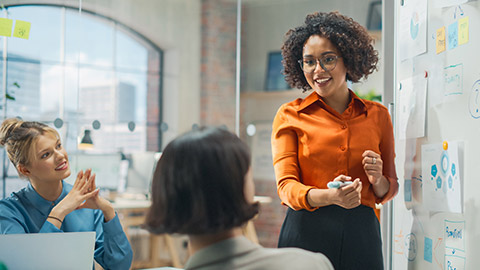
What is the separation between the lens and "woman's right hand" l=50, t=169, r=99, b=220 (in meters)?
1.75

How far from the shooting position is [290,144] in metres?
1.79

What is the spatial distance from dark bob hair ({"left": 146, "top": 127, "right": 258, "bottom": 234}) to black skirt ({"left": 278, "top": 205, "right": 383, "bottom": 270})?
780 mm

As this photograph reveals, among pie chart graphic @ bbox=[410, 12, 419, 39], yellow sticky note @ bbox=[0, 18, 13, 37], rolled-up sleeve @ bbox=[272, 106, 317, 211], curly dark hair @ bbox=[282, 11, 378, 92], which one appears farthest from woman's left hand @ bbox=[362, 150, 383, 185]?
yellow sticky note @ bbox=[0, 18, 13, 37]

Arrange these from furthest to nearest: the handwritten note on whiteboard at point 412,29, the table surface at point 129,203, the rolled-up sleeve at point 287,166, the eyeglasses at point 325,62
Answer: the table surface at point 129,203 < the handwritten note on whiteboard at point 412,29 < the eyeglasses at point 325,62 < the rolled-up sleeve at point 287,166

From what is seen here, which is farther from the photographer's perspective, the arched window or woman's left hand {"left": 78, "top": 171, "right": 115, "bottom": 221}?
the arched window

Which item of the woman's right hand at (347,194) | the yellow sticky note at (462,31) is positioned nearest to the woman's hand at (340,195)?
the woman's right hand at (347,194)

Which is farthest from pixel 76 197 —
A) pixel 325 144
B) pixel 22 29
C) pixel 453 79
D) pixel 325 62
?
pixel 22 29

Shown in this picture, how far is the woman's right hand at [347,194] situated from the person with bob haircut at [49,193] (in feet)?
2.70

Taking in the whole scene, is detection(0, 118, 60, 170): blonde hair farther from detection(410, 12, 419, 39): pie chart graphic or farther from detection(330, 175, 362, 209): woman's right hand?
detection(410, 12, 419, 39): pie chart graphic

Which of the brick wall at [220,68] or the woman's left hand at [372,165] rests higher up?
the brick wall at [220,68]

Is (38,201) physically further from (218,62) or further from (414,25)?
(218,62)

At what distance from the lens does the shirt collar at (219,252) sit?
99cm

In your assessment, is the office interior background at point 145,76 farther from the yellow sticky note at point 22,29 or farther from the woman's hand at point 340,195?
the woman's hand at point 340,195

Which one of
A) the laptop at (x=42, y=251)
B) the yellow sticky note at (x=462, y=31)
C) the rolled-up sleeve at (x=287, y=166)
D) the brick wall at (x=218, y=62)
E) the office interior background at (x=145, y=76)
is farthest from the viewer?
the brick wall at (x=218, y=62)
